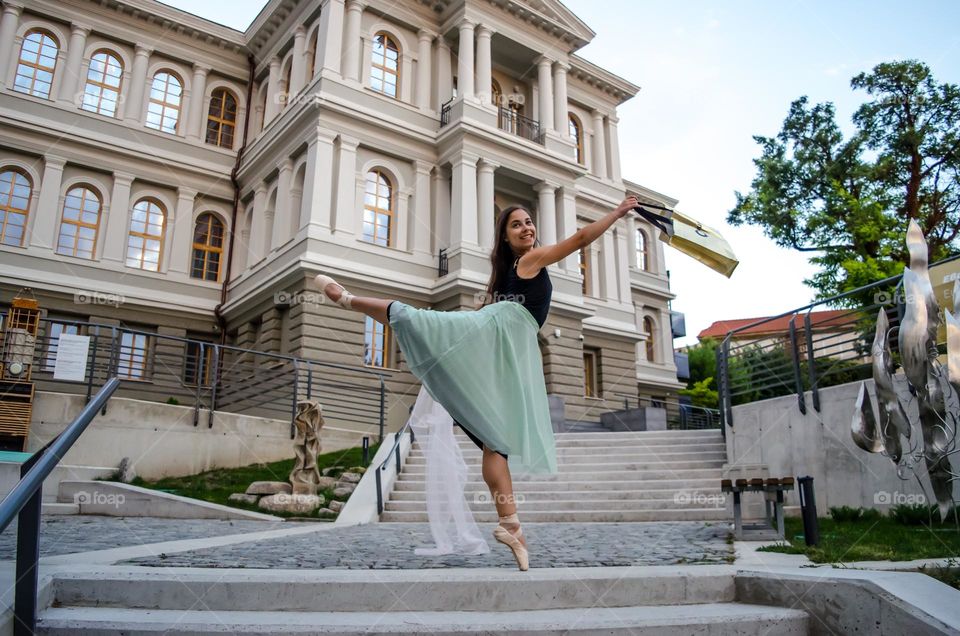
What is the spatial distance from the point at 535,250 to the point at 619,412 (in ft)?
65.0

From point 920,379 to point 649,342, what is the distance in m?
31.7

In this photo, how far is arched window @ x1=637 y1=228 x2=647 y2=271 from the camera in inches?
1459

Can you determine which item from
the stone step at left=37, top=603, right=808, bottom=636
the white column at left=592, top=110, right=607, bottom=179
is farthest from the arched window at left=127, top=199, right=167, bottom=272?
the stone step at left=37, top=603, right=808, bottom=636

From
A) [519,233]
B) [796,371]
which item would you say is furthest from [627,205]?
[796,371]

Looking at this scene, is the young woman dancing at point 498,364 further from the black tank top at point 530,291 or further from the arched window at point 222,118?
the arched window at point 222,118

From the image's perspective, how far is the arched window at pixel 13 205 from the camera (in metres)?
22.3

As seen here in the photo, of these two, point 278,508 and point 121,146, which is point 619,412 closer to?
point 278,508

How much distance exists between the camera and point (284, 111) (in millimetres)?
23672

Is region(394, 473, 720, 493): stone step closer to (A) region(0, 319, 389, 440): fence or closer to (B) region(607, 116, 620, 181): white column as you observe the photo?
(A) region(0, 319, 389, 440): fence

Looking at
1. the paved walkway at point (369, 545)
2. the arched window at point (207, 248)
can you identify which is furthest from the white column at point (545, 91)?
the paved walkway at point (369, 545)

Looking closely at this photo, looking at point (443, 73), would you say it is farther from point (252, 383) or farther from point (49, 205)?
point (49, 205)

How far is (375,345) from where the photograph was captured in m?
22.1

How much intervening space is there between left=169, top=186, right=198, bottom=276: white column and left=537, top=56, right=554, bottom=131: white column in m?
13.0

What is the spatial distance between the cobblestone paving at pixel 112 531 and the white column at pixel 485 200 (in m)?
15.6
